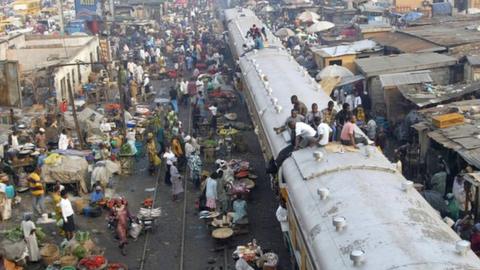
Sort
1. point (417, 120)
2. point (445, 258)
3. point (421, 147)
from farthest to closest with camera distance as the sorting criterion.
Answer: point (417, 120) < point (421, 147) < point (445, 258)

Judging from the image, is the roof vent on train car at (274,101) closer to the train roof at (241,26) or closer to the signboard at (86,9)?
the train roof at (241,26)

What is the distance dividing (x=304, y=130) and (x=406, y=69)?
→ 11.3 m

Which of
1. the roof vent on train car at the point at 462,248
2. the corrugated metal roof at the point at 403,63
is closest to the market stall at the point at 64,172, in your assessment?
the corrugated metal roof at the point at 403,63

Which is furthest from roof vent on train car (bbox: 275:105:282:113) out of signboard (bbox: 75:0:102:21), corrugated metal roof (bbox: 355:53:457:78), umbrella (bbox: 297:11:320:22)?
umbrella (bbox: 297:11:320:22)

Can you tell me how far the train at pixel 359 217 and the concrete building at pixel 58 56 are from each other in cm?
1494

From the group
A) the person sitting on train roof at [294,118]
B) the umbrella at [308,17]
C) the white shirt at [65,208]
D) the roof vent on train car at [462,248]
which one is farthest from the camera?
the umbrella at [308,17]

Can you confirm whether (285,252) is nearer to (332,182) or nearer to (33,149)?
(332,182)

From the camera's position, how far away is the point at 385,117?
67.6ft

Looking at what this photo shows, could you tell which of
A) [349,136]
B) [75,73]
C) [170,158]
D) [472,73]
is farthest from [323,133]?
[75,73]

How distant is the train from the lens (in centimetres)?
687

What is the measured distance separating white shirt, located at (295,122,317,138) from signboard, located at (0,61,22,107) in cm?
1275

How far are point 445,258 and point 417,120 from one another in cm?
1163

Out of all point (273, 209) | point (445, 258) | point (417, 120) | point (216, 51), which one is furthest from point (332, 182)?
point (216, 51)

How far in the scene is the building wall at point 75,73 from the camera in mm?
24941
